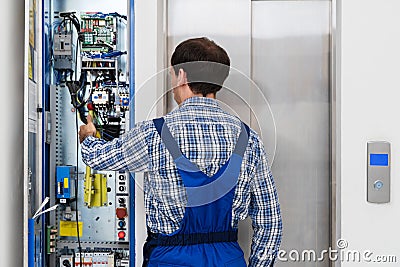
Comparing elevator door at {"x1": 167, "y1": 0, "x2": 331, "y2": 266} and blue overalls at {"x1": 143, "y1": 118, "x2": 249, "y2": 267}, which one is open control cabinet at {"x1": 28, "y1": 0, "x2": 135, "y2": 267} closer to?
elevator door at {"x1": 167, "y1": 0, "x2": 331, "y2": 266}

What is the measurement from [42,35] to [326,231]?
1695 mm

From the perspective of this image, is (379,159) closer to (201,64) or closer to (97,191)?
(201,64)

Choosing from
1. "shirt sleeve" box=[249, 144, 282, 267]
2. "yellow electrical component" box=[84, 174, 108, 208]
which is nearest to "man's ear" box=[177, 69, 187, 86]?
"shirt sleeve" box=[249, 144, 282, 267]

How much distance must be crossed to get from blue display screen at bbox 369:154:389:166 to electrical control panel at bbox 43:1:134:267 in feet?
3.79

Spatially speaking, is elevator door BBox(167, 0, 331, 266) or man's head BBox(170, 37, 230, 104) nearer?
man's head BBox(170, 37, 230, 104)

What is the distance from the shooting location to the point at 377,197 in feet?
8.93

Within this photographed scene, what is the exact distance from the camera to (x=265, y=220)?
97.6 inches

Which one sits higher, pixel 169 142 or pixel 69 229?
pixel 169 142

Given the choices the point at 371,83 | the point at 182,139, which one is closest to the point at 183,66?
the point at 182,139

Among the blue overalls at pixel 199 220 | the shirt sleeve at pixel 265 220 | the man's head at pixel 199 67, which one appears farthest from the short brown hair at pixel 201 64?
the shirt sleeve at pixel 265 220

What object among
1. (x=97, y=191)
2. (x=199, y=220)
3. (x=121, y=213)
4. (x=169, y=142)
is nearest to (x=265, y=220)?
(x=199, y=220)

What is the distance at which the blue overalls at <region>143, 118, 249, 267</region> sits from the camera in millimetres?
2295

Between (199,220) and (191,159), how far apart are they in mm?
237

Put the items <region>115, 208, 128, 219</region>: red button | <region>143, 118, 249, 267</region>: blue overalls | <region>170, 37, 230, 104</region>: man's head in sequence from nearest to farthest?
<region>143, 118, 249, 267</region>: blue overalls, <region>170, 37, 230, 104</region>: man's head, <region>115, 208, 128, 219</region>: red button
